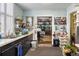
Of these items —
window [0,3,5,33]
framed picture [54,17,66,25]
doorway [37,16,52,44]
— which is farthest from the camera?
framed picture [54,17,66,25]

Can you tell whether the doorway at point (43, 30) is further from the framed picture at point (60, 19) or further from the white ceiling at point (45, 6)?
the framed picture at point (60, 19)

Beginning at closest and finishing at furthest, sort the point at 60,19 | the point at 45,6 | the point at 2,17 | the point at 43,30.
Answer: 1. the point at 2,17
2. the point at 43,30
3. the point at 45,6
4. the point at 60,19

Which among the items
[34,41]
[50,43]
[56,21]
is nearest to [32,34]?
[34,41]

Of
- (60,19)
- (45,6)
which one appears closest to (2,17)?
(45,6)

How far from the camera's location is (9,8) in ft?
15.3

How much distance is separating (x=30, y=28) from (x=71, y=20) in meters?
1.80

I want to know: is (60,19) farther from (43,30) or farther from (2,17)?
(2,17)

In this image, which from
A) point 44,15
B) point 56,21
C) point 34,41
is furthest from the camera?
point 56,21

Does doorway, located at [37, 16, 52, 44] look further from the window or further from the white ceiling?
the window

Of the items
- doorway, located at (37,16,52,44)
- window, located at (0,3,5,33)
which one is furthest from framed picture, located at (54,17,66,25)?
window, located at (0,3,5,33)

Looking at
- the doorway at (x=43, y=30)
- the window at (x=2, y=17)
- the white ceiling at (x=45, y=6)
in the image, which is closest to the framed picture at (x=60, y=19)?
the white ceiling at (x=45, y=6)

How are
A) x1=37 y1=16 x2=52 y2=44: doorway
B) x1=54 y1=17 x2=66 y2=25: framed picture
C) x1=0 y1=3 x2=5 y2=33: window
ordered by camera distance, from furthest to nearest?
x1=54 y1=17 x2=66 y2=25: framed picture, x1=37 y1=16 x2=52 y2=44: doorway, x1=0 y1=3 x2=5 y2=33: window

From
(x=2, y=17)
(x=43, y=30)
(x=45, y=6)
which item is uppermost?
(x=45, y=6)

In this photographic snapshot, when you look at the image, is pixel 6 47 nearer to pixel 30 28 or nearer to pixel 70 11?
pixel 30 28
